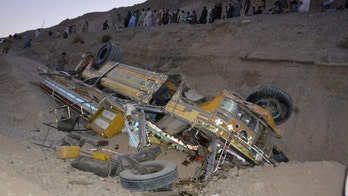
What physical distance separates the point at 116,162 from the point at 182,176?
1231mm

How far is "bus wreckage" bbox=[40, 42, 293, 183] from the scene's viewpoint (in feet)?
18.4

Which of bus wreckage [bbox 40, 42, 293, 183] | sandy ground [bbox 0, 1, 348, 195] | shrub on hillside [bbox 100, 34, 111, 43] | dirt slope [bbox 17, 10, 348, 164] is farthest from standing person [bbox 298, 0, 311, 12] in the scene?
shrub on hillside [bbox 100, 34, 111, 43]

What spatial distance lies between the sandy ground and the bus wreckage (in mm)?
409

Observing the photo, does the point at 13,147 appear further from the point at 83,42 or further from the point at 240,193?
the point at 83,42

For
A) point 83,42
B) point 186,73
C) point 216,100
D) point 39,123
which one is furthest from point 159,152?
point 83,42

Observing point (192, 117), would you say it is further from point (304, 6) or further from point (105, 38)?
point (105, 38)

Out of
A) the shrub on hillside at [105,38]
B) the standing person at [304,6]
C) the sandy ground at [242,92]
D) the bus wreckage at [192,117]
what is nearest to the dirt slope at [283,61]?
the sandy ground at [242,92]

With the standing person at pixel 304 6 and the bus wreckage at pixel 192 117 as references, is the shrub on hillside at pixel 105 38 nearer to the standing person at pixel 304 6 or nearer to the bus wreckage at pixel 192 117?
the standing person at pixel 304 6

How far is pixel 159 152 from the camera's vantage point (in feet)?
20.8

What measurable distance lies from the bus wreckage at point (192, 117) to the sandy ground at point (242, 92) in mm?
409

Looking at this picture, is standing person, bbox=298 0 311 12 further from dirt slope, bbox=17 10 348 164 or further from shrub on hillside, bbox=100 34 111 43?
shrub on hillside, bbox=100 34 111 43

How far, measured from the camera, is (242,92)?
10547 mm

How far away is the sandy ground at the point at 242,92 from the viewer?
191 inches

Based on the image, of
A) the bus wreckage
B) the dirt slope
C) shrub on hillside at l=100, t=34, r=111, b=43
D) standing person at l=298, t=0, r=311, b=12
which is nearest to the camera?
the bus wreckage
